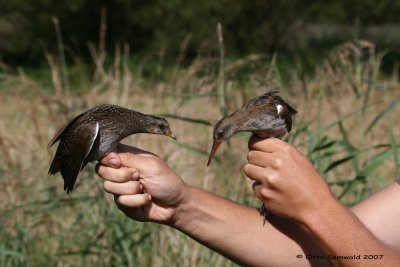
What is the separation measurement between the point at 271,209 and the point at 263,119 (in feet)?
1.71

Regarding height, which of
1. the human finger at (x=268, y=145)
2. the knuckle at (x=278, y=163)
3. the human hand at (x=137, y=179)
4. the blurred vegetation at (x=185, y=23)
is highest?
the human finger at (x=268, y=145)

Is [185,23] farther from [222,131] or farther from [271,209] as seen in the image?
[271,209]

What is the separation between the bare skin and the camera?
2547 mm

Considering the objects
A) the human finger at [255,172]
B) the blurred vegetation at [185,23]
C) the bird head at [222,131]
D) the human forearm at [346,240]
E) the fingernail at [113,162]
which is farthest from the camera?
the blurred vegetation at [185,23]

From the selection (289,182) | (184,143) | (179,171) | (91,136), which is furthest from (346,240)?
(179,171)

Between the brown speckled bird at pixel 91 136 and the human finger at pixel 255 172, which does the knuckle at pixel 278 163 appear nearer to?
the human finger at pixel 255 172

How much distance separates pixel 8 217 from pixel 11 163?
15.3 inches

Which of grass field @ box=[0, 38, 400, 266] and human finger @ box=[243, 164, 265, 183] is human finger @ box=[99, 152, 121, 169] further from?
grass field @ box=[0, 38, 400, 266]

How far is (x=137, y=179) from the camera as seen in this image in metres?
2.93

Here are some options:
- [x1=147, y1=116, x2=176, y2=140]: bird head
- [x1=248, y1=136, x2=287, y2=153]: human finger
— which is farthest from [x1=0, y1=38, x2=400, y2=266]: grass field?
[x1=248, y1=136, x2=287, y2=153]: human finger

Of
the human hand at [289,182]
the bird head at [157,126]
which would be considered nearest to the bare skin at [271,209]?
the human hand at [289,182]

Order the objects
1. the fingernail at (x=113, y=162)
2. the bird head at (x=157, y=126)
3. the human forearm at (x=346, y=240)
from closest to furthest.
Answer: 1. the human forearm at (x=346, y=240)
2. the fingernail at (x=113, y=162)
3. the bird head at (x=157, y=126)

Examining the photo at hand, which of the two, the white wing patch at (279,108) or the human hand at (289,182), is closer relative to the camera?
the human hand at (289,182)

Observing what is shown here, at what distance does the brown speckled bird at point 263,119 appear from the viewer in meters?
3.08
